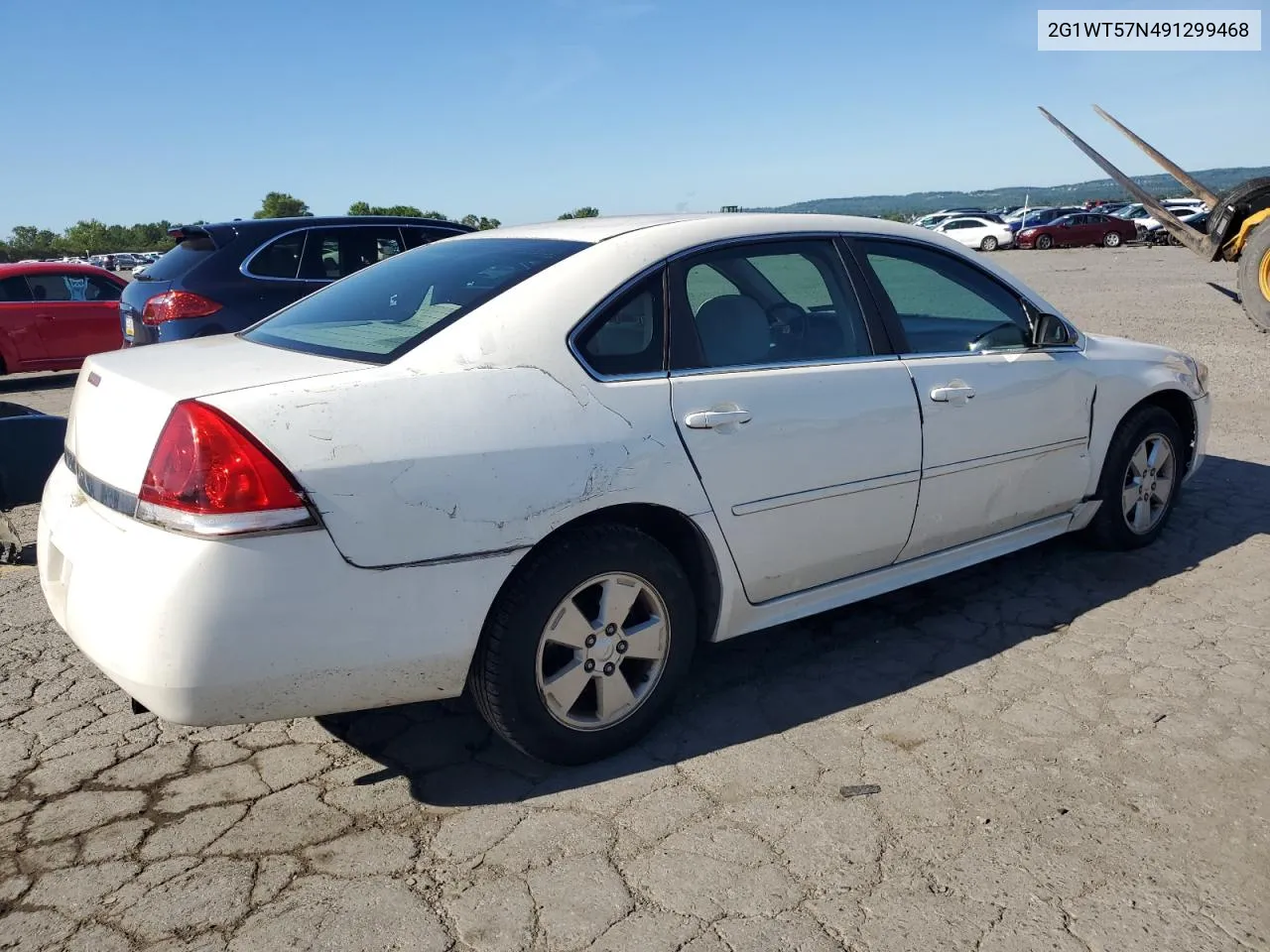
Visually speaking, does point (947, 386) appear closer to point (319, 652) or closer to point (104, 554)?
point (319, 652)

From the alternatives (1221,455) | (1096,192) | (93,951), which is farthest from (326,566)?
(1096,192)

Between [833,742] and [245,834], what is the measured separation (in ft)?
A: 5.58

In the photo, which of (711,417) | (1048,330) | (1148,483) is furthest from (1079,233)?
(711,417)

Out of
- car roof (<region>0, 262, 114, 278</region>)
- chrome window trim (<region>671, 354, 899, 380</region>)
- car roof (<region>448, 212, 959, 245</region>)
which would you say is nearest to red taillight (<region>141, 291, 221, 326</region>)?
car roof (<region>448, 212, 959, 245</region>)

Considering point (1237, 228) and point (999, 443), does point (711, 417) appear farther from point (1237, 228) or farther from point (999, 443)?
point (1237, 228)

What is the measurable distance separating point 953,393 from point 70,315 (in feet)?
38.8

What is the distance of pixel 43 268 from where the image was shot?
12.2 meters

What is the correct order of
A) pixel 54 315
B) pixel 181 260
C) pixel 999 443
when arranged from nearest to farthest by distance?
1. pixel 999 443
2. pixel 181 260
3. pixel 54 315

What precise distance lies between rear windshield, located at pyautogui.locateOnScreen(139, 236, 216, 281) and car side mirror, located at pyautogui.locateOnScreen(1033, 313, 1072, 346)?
235 inches

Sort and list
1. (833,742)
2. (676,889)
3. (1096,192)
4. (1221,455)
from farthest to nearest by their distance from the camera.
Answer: (1096,192) < (1221,455) < (833,742) < (676,889)

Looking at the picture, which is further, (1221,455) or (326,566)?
(1221,455)

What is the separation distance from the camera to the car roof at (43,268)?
39.7 ft

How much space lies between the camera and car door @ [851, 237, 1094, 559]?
12.1ft

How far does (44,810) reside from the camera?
284 centimetres
